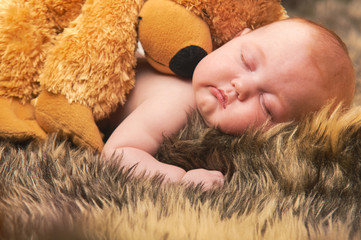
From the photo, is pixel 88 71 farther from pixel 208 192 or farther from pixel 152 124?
pixel 208 192

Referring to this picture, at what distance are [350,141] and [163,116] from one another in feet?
1.27

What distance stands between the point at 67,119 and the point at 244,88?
387 millimetres

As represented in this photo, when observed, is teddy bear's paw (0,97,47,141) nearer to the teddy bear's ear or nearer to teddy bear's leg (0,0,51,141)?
teddy bear's leg (0,0,51,141)

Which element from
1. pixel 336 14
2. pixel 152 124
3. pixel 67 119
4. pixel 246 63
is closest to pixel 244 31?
pixel 246 63

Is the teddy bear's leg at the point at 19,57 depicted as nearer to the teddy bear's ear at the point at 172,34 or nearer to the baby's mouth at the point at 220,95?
the teddy bear's ear at the point at 172,34

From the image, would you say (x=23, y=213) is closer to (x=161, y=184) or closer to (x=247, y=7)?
(x=161, y=184)

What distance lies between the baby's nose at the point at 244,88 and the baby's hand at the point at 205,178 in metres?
0.20

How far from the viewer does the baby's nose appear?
0.89m

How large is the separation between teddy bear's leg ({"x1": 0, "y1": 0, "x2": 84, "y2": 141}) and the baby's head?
365 mm

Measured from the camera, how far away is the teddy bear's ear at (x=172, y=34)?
94cm

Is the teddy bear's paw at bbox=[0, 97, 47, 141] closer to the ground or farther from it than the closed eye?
closer to the ground

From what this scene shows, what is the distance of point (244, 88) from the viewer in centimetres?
89

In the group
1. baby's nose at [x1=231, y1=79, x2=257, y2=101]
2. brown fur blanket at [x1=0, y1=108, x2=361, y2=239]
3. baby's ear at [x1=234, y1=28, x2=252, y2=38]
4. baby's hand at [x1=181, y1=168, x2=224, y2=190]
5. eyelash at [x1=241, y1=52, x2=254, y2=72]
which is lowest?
baby's hand at [x1=181, y1=168, x2=224, y2=190]

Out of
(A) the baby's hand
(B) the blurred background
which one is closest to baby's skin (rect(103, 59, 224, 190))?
Answer: (A) the baby's hand
